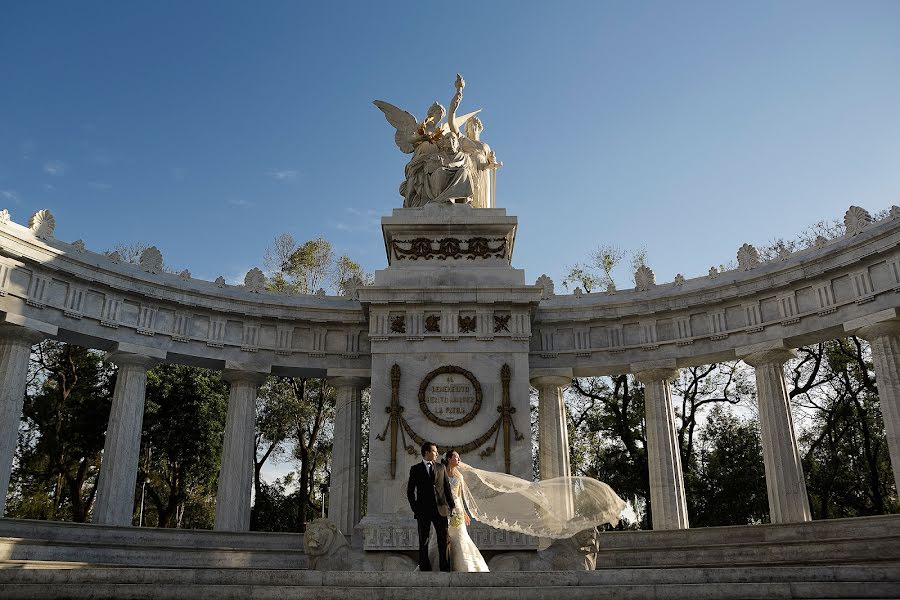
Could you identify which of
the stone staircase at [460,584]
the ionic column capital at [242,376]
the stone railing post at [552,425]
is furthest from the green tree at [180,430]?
the stone staircase at [460,584]

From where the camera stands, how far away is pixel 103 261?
33594 millimetres

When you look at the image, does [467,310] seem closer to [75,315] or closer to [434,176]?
[434,176]

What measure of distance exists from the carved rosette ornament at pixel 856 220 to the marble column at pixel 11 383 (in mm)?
32665

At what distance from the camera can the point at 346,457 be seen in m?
34.7

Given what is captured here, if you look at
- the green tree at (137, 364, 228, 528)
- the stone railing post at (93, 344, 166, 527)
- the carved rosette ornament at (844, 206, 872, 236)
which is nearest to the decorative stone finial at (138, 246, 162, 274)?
the stone railing post at (93, 344, 166, 527)

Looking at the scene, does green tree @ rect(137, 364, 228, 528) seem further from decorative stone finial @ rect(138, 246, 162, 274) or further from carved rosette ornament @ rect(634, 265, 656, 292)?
carved rosette ornament @ rect(634, 265, 656, 292)

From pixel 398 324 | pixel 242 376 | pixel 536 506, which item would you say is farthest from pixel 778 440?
pixel 242 376

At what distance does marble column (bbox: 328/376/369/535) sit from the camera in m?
33.3

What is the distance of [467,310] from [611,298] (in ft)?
32.9

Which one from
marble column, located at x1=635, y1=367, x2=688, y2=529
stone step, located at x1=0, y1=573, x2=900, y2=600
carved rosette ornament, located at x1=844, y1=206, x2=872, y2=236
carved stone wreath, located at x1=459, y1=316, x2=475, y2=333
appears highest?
carved rosette ornament, located at x1=844, y1=206, x2=872, y2=236

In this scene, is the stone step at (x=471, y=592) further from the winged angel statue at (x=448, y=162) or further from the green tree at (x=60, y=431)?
the green tree at (x=60, y=431)

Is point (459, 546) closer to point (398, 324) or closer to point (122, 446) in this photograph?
point (398, 324)

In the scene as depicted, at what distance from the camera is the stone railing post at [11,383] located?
2956 centimetres

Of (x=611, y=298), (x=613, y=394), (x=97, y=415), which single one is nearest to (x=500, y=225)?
(x=611, y=298)
